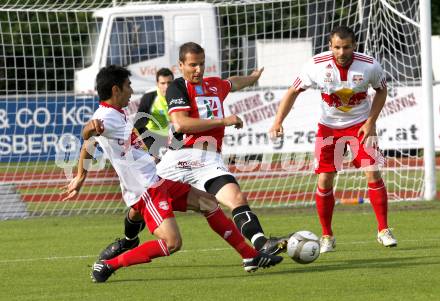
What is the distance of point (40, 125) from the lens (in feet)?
52.5

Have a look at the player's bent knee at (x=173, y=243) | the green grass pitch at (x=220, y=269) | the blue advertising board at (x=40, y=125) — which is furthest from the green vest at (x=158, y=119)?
the blue advertising board at (x=40, y=125)

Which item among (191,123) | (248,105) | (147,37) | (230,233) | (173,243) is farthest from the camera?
(147,37)

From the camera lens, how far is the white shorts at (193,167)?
884cm

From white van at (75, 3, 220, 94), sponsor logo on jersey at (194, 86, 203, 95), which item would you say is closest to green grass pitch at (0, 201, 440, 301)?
sponsor logo on jersey at (194, 86, 203, 95)

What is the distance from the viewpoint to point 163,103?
11.6 metres

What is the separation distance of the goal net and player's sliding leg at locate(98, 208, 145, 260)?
5.75 metres

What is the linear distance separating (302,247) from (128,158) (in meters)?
1.50

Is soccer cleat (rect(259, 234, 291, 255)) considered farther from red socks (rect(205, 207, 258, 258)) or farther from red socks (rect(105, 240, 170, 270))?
red socks (rect(105, 240, 170, 270))

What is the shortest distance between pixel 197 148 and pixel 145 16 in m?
10.5

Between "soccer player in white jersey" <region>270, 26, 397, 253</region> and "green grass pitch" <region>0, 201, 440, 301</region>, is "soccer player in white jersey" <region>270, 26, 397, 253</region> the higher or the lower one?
the higher one

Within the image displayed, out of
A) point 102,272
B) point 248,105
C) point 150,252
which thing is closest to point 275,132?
point 150,252

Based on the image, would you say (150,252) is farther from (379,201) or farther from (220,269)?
(379,201)

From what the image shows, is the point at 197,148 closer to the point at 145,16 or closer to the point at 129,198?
the point at 129,198

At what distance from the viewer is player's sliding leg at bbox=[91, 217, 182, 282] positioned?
8172 millimetres
